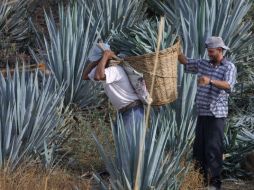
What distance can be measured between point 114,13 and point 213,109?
5.11 metres

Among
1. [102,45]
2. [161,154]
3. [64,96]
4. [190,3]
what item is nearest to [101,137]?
[64,96]

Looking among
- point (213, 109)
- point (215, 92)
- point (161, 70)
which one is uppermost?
point (161, 70)

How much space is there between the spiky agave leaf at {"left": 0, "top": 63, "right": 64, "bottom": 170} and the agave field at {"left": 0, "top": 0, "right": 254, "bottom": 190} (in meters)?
0.01

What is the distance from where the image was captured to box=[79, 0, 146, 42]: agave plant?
12156mm

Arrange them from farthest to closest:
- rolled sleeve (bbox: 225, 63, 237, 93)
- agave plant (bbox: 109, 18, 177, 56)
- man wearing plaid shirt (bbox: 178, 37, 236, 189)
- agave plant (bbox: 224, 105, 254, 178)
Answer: agave plant (bbox: 224, 105, 254, 178) < agave plant (bbox: 109, 18, 177, 56) < man wearing plaid shirt (bbox: 178, 37, 236, 189) < rolled sleeve (bbox: 225, 63, 237, 93)

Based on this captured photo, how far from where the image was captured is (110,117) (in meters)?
8.10

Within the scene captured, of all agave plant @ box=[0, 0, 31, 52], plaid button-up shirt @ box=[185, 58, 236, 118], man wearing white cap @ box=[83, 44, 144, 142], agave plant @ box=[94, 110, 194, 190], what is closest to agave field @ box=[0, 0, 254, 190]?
agave plant @ box=[94, 110, 194, 190]

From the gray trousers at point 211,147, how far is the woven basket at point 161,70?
1.41ft

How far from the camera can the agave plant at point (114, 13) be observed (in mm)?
12156

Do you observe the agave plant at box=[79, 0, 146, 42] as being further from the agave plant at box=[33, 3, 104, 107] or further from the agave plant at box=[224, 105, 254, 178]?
the agave plant at box=[224, 105, 254, 178]

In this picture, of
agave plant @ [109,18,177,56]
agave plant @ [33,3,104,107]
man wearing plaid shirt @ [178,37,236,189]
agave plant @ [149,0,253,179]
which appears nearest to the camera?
man wearing plaid shirt @ [178,37,236,189]

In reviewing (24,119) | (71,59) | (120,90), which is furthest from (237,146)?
(71,59)

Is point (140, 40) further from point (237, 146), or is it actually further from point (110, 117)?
point (237, 146)

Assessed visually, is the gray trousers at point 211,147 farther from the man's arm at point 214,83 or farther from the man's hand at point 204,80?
the man's hand at point 204,80
